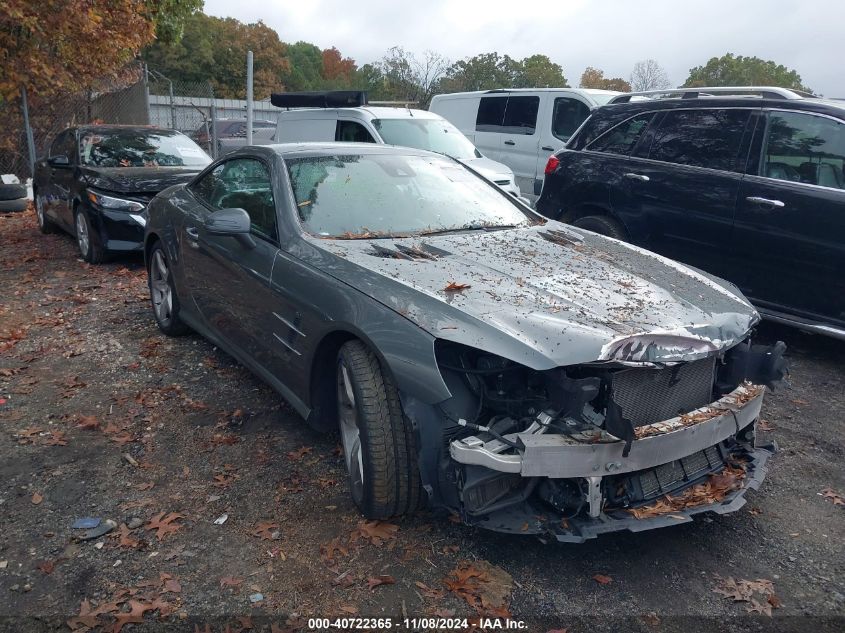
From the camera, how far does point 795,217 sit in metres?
5.20

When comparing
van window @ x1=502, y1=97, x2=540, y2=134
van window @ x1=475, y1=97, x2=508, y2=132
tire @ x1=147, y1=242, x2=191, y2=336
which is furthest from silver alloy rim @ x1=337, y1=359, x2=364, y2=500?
van window @ x1=475, y1=97, x2=508, y2=132

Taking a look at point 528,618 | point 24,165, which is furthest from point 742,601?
point 24,165

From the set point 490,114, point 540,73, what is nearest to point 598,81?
point 540,73

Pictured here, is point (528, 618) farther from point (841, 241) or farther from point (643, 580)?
point (841, 241)

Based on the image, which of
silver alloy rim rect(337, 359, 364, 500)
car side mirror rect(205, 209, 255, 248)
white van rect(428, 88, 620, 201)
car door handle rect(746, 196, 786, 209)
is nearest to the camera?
silver alloy rim rect(337, 359, 364, 500)

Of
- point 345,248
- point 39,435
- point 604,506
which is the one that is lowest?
point 39,435

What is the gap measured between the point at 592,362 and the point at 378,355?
0.89m

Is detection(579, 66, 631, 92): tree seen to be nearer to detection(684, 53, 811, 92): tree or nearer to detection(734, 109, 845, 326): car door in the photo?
detection(684, 53, 811, 92): tree

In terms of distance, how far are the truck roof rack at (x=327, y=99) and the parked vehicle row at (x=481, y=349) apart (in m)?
6.75

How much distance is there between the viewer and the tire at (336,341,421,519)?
2982mm

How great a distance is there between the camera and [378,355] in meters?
2.99

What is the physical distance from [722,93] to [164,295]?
5123 millimetres

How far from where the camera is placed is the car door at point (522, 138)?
11461 millimetres

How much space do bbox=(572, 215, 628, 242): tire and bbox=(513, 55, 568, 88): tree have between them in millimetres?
32569
